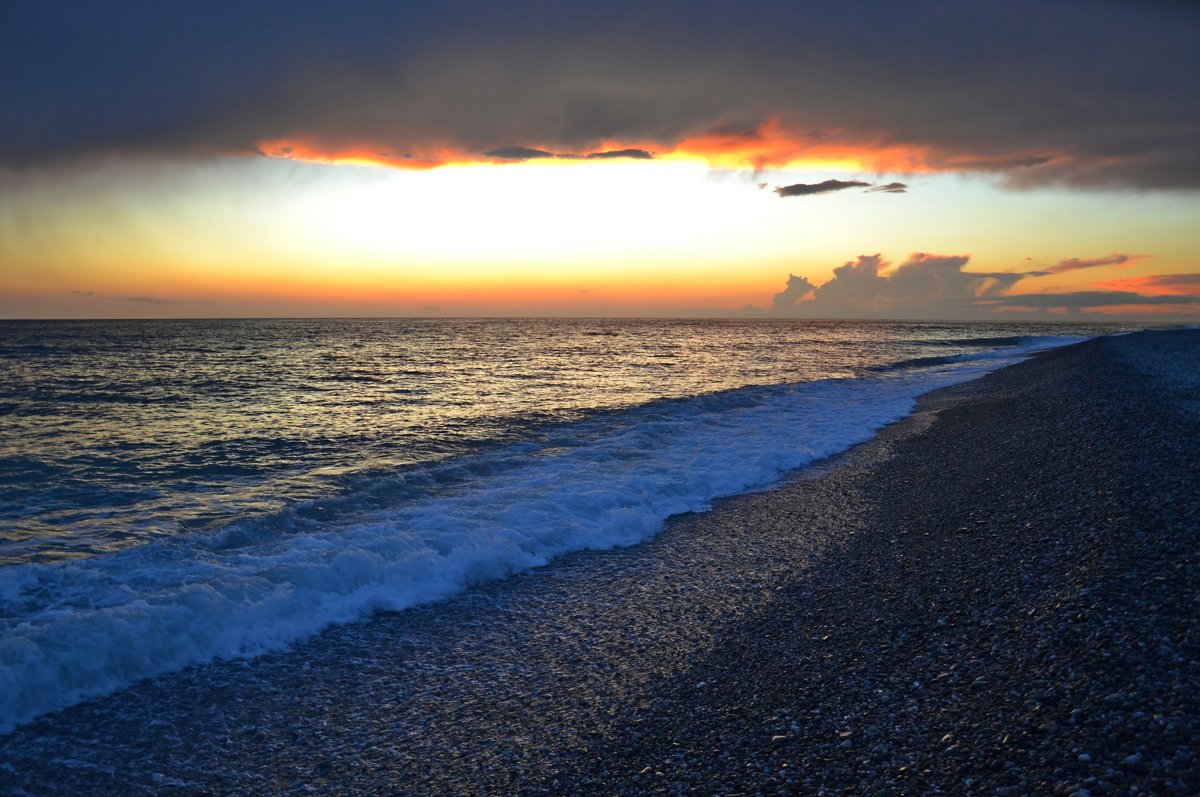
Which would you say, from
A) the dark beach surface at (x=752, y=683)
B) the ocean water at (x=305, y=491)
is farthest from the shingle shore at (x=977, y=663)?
the ocean water at (x=305, y=491)

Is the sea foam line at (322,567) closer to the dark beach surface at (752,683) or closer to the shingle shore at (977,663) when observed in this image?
the dark beach surface at (752,683)

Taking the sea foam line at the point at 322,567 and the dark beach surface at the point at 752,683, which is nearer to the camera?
the dark beach surface at the point at 752,683

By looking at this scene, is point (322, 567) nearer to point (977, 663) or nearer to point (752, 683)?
point (752, 683)

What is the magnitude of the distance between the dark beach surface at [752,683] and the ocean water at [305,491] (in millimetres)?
766

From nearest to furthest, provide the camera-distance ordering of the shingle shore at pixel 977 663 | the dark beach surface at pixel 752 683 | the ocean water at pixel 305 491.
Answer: the shingle shore at pixel 977 663 → the dark beach surface at pixel 752 683 → the ocean water at pixel 305 491

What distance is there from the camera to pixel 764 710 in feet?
19.2

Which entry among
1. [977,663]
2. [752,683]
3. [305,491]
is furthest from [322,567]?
[977,663]

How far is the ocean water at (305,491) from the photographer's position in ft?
26.1

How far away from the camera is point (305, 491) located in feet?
46.8

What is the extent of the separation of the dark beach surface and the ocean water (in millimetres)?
766

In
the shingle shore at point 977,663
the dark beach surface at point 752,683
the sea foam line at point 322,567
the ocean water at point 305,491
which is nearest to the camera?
the shingle shore at point 977,663

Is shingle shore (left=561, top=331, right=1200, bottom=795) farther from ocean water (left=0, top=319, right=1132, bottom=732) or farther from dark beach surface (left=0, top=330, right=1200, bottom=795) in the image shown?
ocean water (left=0, top=319, right=1132, bottom=732)

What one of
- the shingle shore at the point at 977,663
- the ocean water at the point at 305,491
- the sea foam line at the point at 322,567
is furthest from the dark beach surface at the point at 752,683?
the ocean water at the point at 305,491

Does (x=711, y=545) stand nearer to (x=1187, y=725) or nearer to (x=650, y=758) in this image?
(x=650, y=758)
